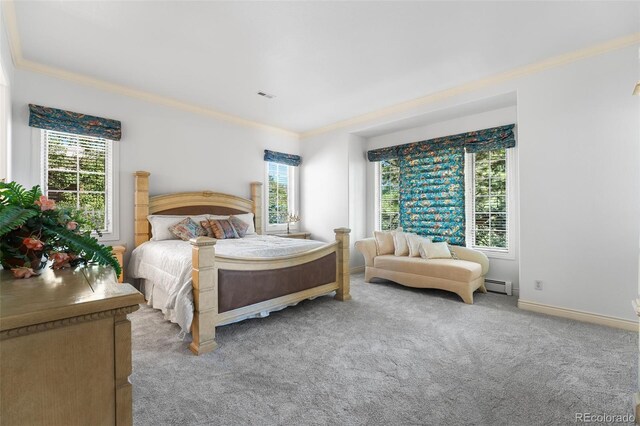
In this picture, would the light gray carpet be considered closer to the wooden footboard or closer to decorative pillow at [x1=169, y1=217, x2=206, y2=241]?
the wooden footboard

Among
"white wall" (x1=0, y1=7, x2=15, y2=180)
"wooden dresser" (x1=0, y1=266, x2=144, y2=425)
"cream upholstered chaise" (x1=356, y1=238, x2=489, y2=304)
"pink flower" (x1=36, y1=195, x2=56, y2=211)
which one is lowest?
"cream upholstered chaise" (x1=356, y1=238, x2=489, y2=304)

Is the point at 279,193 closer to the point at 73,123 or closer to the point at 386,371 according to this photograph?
Result: the point at 73,123

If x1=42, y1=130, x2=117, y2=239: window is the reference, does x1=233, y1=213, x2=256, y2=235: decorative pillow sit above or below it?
below

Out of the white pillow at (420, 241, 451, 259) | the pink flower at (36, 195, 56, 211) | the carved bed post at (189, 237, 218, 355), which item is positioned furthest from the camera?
the white pillow at (420, 241, 451, 259)

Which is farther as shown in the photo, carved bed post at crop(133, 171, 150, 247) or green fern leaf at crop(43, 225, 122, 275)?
carved bed post at crop(133, 171, 150, 247)

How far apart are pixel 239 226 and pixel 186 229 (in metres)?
0.77

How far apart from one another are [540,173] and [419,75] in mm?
1720

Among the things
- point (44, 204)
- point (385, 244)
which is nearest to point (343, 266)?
point (385, 244)

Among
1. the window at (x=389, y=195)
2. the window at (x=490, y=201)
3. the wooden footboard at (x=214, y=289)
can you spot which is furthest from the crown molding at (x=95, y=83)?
the window at (x=490, y=201)

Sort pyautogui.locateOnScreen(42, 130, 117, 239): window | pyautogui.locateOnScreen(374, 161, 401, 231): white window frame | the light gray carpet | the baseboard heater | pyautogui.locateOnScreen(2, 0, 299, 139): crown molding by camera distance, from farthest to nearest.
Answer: pyautogui.locateOnScreen(374, 161, 401, 231): white window frame, the baseboard heater, pyautogui.locateOnScreen(42, 130, 117, 239): window, pyautogui.locateOnScreen(2, 0, 299, 139): crown molding, the light gray carpet

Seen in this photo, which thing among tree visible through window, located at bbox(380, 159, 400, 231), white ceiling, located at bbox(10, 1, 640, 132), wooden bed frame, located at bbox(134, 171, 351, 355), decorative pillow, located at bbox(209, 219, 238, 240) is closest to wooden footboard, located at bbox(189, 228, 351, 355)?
wooden bed frame, located at bbox(134, 171, 351, 355)

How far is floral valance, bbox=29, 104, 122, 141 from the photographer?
3297mm

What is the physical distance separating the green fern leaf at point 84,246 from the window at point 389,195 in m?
4.66

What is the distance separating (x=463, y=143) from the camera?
172 inches
